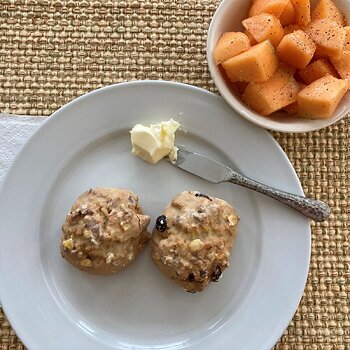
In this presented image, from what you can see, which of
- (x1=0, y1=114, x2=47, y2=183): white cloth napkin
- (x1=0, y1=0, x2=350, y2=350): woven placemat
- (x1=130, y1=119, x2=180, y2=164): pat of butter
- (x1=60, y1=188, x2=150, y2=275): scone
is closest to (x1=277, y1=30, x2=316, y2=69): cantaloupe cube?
(x1=0, y1=0, x2=350, y2=350): woven placemat

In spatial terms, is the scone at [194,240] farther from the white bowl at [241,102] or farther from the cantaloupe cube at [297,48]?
the cantaloupe cube at [297,48]

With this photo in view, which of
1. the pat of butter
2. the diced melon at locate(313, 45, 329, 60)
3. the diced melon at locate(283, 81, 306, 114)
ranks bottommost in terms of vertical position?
the pat of butter

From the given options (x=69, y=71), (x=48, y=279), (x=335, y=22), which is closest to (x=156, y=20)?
(x=69, y=71)

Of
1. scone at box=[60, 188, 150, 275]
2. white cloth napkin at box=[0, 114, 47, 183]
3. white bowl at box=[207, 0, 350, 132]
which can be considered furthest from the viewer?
white cloth napkin at box=[0, 114, 47, 183]

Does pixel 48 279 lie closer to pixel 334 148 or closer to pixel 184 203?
pixel 184 203

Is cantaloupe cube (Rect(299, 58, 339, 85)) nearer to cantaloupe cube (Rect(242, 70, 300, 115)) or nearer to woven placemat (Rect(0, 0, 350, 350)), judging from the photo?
cantaloupe cube (Rect(242, 70, 300, 115))

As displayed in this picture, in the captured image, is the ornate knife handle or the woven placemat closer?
the ornate knife handle
